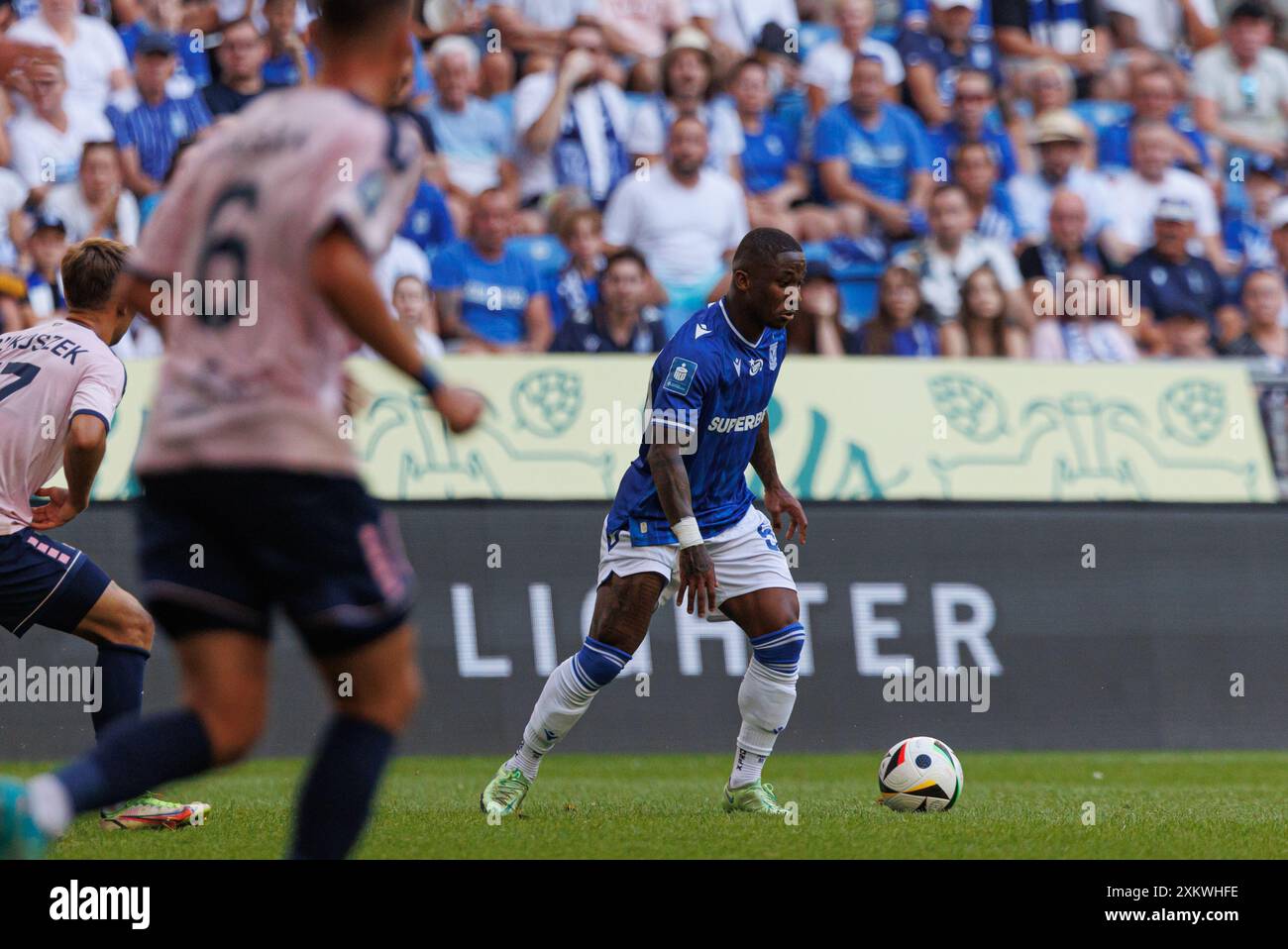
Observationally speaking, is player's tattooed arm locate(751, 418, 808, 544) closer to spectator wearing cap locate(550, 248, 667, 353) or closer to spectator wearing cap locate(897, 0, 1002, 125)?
spectator wearing cap locate(550, 248, 667, 353)

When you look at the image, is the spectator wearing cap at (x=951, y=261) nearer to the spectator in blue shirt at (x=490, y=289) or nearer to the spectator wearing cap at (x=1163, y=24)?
the spectator in blue shirt at (x=490, y=289)

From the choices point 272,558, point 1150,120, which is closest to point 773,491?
point 272,558

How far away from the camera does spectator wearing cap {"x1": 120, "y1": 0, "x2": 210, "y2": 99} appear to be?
47.0 feet

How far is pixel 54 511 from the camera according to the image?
7.06 m

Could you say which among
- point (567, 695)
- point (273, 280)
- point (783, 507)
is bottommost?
point (567, 695)

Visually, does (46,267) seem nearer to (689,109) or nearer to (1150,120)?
(689,109)

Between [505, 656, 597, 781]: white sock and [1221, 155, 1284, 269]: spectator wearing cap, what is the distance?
10777mm

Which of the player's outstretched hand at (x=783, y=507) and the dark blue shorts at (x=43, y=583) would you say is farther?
the player's outstretched hand at (x=783, y=507)

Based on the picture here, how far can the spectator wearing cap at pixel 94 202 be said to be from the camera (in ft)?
43.2

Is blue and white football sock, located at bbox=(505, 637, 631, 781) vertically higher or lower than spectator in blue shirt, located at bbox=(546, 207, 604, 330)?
lower

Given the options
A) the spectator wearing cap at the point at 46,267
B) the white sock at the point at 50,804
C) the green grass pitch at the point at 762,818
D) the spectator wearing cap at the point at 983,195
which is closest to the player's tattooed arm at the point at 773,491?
the green grass pitch at the point at 762,818

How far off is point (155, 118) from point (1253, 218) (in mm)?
10112

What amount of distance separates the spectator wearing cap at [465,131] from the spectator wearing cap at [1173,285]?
5.52 meters

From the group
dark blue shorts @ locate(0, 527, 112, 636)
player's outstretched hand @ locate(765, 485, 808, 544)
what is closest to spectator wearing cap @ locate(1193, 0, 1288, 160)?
player's outstretched hand @ locate(765, 485, 808, 544)
